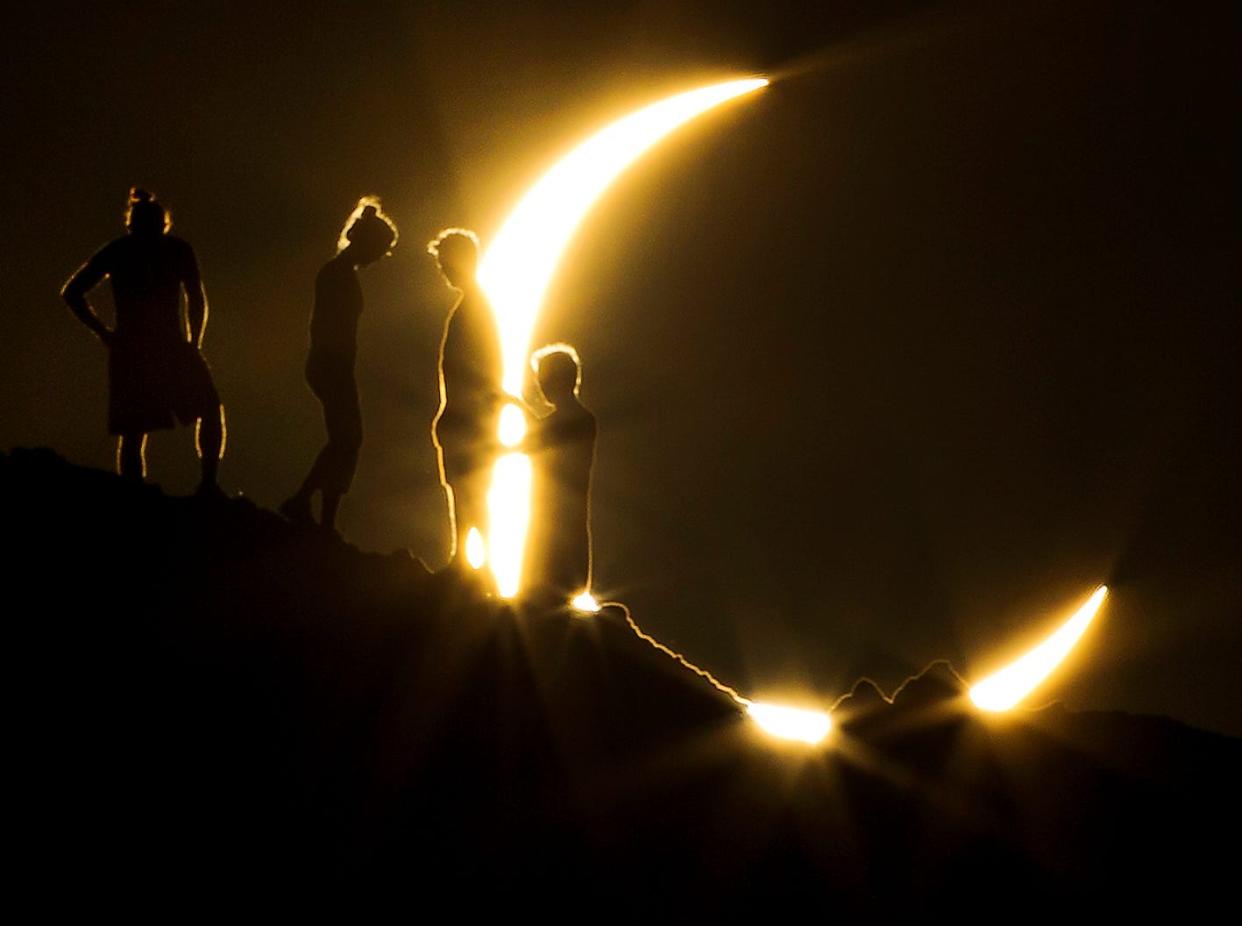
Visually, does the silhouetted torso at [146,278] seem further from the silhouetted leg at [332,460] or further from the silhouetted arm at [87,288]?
the silhouetted leg at [332,460]

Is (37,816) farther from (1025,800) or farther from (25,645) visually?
(1025,800)

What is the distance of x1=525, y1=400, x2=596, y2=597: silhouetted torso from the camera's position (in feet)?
52.9

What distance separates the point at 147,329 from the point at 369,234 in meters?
1.94

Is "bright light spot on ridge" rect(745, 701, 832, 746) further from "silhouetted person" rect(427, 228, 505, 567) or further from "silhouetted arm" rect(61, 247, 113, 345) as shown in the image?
"silhouetted arm" rect(61, 247, 113, 345)

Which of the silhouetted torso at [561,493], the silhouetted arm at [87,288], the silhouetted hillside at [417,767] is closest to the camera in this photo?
the silhouetted hillside at [417,767]

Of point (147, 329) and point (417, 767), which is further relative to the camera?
point (147, 329)

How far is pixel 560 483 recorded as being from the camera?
53.2 feet

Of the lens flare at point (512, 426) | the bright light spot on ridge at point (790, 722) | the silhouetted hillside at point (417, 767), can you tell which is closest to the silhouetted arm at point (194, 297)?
the silhouetted hillside at point (417, 767)

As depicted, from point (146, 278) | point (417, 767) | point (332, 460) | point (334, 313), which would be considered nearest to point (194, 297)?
point (146, 278)

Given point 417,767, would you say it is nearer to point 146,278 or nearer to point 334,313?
point 334,313

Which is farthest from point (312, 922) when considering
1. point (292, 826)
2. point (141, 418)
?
point (141, 418)

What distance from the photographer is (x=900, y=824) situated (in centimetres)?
1614

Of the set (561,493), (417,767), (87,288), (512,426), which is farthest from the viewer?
(561,493)

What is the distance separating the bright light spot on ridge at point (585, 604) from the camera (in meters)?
15.9
